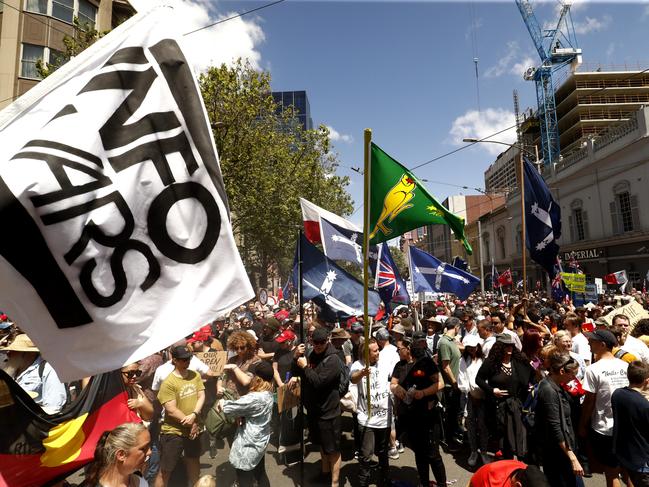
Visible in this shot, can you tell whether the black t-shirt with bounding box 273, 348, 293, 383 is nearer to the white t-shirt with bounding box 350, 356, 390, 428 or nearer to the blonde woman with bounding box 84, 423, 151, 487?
the white t-shirt with bounding box 350, 356, 390, 428

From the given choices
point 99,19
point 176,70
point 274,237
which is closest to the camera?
point 176,70

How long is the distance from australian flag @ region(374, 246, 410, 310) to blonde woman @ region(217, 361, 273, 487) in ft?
16.8

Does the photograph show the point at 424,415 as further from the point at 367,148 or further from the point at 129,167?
the point at 129,167

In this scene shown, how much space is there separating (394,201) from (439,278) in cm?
493

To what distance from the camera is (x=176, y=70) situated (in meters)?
2.32

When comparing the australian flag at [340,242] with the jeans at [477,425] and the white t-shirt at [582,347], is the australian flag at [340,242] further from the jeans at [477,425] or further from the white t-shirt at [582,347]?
the white t-shirt at [582,347]

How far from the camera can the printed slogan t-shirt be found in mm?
4387

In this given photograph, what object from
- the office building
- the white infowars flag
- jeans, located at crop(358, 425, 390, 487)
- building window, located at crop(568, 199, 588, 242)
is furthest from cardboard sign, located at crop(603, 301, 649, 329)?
building window, located at crop(568, 199, 588, 242)

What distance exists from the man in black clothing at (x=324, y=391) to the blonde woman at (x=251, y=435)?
0.62m

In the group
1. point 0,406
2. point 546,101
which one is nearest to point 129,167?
point 0,406

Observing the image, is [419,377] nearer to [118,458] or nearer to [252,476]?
[252,476]

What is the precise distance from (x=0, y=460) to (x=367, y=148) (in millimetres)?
3916

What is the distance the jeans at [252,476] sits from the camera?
4.20m

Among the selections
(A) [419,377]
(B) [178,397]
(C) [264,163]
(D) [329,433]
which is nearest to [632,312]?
(A) [419,377]
